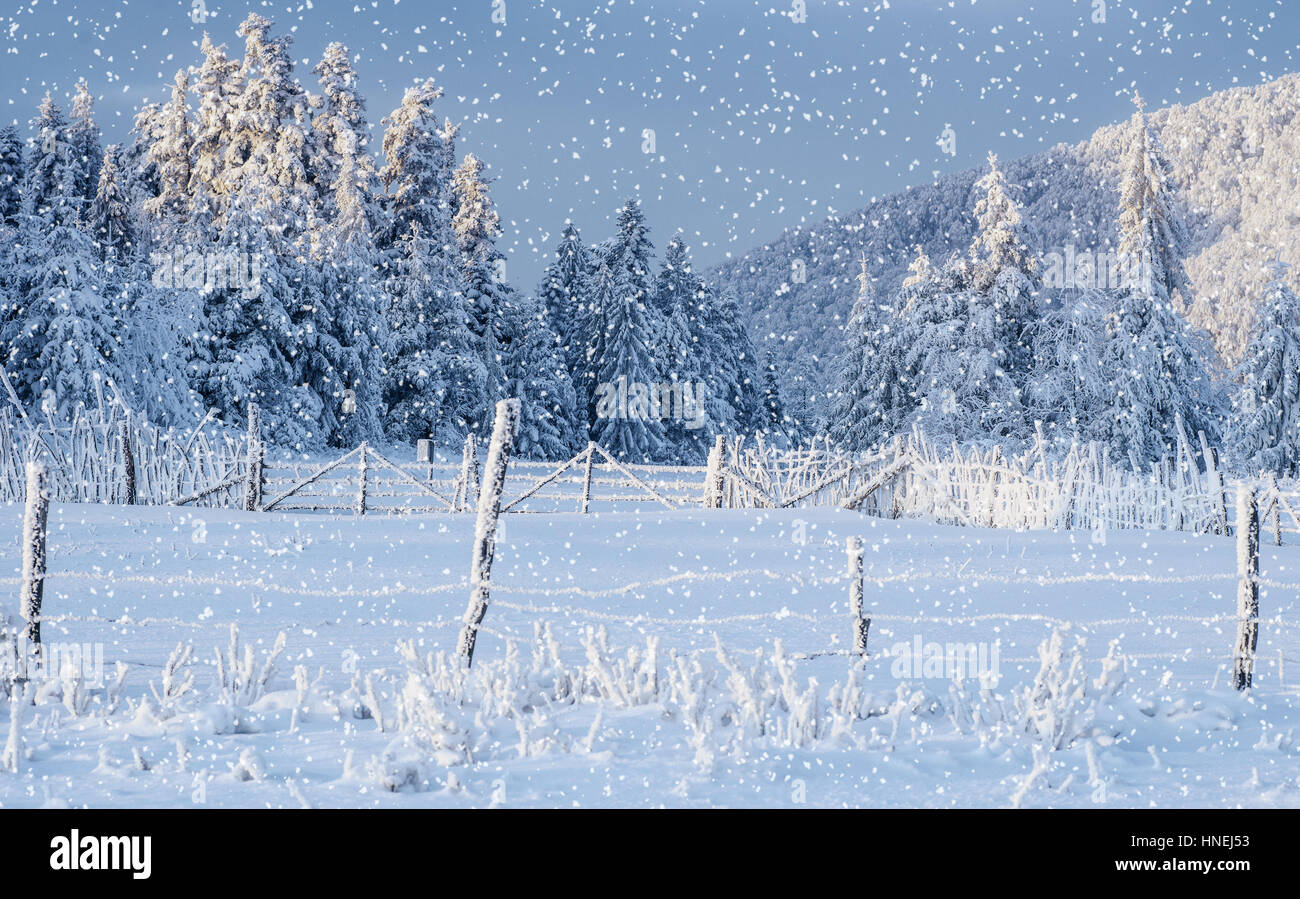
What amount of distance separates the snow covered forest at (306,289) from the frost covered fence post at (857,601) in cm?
2095

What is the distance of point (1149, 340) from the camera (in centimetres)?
3131

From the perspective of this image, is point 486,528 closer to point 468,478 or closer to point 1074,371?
point 468,478

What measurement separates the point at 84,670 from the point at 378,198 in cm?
3326

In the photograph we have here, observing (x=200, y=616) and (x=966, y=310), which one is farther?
(x=966, y=310)

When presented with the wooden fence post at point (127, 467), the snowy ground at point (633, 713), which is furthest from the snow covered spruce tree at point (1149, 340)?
the wooden fence post at point (127, 467)

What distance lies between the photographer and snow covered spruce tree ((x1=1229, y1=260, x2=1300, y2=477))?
3453 cm

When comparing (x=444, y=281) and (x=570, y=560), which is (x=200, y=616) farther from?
(x=444, y=281)

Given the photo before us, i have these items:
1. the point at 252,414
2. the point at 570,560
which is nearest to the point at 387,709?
the point at 570,560

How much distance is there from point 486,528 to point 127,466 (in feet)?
45.3

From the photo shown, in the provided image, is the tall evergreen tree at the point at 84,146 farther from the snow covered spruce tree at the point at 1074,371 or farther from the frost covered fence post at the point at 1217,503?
the frost covered fence post at the point at 1217,503

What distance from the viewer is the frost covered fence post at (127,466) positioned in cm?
1866

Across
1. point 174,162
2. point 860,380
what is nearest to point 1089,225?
point 860,380

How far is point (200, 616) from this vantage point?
30.9ft
